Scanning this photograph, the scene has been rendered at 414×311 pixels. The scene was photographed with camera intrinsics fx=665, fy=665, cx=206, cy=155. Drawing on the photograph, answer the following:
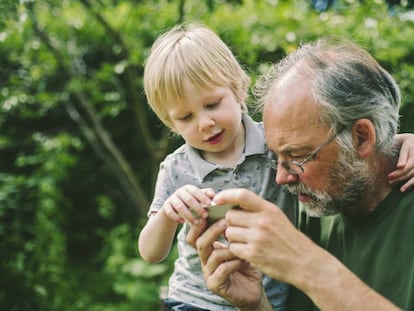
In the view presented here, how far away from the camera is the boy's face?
2.41 m

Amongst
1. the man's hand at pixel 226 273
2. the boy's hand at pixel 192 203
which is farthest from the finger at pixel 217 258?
the boy's hand at pixel 192 203

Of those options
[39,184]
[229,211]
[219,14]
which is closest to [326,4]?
[219,14]

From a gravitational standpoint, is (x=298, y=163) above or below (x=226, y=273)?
above

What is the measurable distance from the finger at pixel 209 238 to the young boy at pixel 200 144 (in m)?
0.15

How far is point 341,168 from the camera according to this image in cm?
239

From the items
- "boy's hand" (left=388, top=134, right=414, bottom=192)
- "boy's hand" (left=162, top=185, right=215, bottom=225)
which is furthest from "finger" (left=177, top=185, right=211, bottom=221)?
"boy's hand" (left=388, top=134, right=414, bottom=192)

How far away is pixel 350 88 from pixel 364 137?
185 millimetres

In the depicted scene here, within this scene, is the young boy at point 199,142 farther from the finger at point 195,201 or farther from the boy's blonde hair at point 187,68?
the finger at point 195,201

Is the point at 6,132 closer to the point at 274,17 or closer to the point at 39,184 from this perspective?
the point at 39,184

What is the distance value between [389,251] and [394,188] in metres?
0.22

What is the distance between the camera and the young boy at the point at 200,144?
2416mm

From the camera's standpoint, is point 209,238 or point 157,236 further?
point 157,236

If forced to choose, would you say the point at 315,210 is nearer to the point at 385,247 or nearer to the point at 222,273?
the point at 385,247

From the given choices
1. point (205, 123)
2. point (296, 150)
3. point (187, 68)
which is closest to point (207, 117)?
point (205, 123)
